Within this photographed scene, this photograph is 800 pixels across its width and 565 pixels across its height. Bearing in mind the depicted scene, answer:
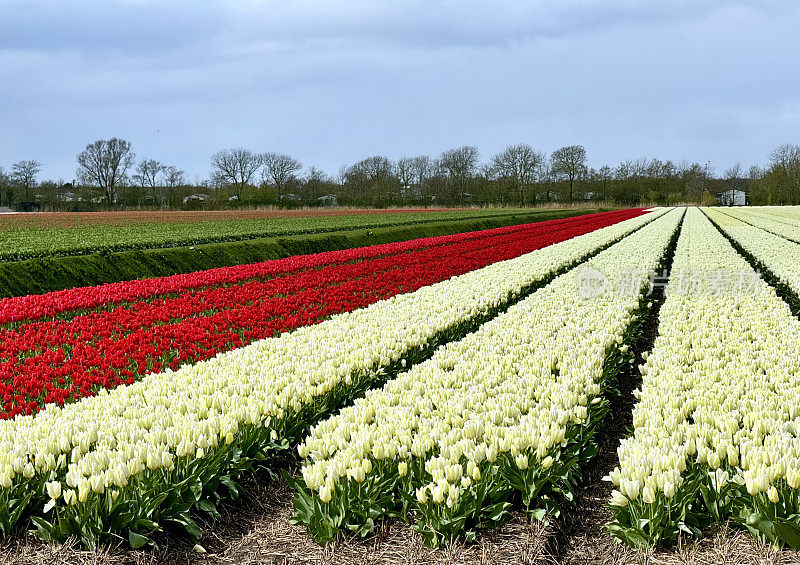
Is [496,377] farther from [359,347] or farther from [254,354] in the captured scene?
[254,354]

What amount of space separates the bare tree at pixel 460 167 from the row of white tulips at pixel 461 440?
247 ft

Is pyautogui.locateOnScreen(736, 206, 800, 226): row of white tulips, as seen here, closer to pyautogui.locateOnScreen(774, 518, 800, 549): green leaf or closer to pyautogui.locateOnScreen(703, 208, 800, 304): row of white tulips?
pyautogui.locateOnScreen(703, 208, 800, 304): row of white tulips

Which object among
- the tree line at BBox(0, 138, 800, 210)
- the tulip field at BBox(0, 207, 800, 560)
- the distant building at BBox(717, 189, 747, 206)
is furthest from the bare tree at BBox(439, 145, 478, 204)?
the tulip field at BBox(0, 207, 800, 560)

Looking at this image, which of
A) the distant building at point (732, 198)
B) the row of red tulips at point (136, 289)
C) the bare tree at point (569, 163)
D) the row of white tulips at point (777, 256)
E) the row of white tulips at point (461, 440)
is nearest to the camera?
the row of white tulips at point (461, 440)

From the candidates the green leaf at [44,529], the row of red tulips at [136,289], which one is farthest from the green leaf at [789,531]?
the row of red tulips at [136,289]

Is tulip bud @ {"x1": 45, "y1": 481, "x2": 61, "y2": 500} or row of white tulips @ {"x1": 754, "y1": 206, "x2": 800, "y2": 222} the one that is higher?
row of white tulips @ {"x1": 754, "y1": 206, "x2": 800, "y2": 222}

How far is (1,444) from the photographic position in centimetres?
398

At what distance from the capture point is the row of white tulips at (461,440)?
360 centimetres

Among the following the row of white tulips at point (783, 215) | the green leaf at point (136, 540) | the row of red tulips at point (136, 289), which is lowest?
the green leaf at point (136, 540)

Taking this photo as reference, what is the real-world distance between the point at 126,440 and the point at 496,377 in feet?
9.98

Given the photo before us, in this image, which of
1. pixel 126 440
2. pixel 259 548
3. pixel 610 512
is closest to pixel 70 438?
pixel 126 440

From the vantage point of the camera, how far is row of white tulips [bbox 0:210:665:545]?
3506mm

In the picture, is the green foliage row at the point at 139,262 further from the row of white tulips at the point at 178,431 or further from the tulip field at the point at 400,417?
the row of white tulips at the point at 178,431

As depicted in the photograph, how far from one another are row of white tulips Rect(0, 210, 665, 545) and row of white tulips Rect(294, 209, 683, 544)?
398 millimetres
